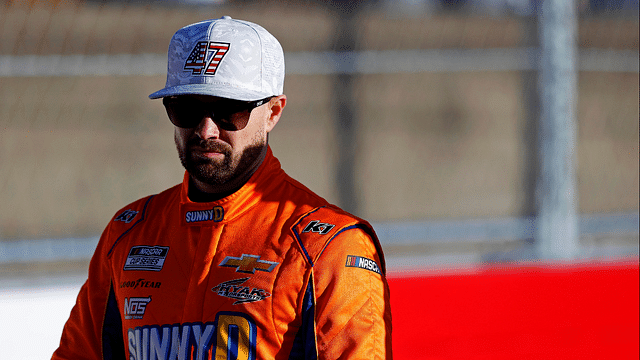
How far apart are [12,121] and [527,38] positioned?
12.6ft

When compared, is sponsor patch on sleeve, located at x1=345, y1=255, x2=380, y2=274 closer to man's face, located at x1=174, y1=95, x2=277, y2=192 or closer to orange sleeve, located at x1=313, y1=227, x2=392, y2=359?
orange sleeve, located at x1=313, y1=227, x2=392, y2=359

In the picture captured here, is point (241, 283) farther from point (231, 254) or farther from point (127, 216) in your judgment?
point (127, 216)

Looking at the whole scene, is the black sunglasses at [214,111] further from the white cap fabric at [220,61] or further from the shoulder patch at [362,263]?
the shoulder patch at [362,263]

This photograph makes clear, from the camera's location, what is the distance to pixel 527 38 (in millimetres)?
5223

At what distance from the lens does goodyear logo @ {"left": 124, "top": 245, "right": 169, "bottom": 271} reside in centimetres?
157

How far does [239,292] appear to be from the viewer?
1434 millimetres

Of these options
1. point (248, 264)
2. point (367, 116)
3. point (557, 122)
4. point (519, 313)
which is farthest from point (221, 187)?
point (367, 116)

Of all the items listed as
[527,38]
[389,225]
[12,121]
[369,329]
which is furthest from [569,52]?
[12,121]

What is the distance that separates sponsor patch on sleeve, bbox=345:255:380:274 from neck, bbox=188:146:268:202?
0.35 meters

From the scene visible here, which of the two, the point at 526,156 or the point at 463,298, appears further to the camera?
the point at 526,156

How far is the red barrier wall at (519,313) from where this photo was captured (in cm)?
303

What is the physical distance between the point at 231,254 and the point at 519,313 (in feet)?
6.59

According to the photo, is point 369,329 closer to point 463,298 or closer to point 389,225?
point 463,298

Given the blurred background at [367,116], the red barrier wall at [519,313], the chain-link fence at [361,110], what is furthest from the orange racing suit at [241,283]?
the chain-link fence at [361,110]
